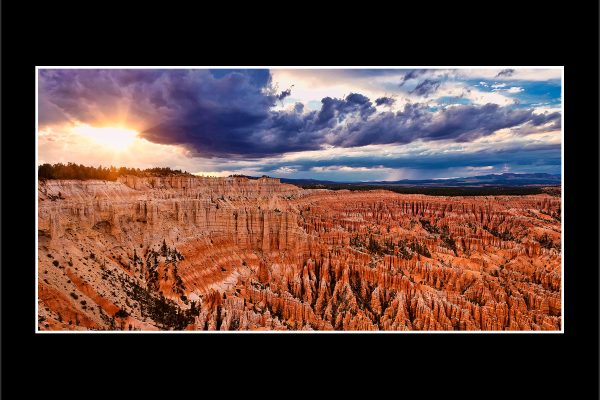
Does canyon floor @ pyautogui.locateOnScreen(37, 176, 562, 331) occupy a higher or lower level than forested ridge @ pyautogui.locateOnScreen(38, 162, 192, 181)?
lower

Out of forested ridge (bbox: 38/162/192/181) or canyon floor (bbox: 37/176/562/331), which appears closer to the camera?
forested ridge (bbox: 38/162/192/181)

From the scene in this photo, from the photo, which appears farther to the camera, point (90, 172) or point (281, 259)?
point (281, 259)

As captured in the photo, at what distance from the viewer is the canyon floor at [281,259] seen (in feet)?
31.5

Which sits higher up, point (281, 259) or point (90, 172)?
point (90, 172)

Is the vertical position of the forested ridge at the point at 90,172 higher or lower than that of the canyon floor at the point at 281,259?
higher

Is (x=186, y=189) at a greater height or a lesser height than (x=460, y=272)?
greater

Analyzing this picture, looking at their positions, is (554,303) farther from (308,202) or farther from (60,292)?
(60,292)

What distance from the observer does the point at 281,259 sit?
49.1ft

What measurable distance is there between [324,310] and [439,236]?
27.0 ft

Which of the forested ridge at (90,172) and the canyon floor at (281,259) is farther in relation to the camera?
the canyon floor at (281,259)

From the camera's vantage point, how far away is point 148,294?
34.1 feet

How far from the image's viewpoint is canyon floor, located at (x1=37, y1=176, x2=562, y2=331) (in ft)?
31.5
